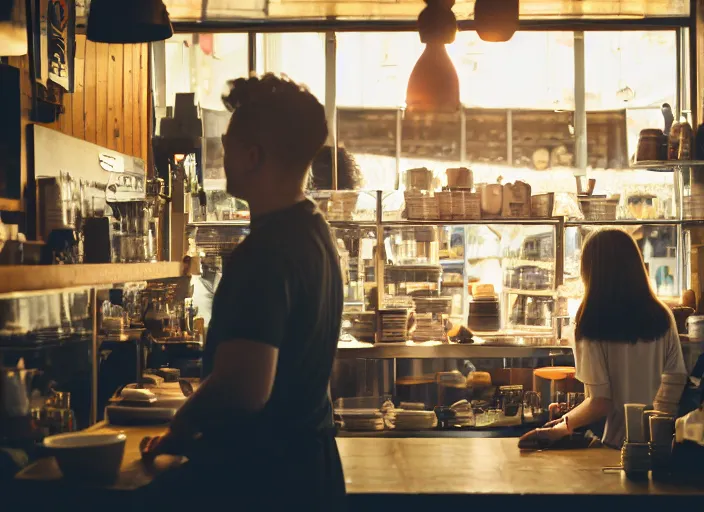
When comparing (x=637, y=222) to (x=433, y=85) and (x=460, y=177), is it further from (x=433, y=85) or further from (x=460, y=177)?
(x=433, y=85)

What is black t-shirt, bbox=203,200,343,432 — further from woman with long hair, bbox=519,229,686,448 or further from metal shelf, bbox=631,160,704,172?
metal shelf, bbox=631,160,704,172

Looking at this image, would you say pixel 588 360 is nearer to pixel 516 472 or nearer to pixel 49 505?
pixel 516 472

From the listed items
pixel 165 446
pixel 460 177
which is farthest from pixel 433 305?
pixel 165 446

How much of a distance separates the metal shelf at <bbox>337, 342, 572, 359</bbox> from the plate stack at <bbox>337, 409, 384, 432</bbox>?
1.47ft

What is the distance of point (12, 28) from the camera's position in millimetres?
3266

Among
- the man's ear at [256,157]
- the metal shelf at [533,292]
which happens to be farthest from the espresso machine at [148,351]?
the metal shelf at [533,292]

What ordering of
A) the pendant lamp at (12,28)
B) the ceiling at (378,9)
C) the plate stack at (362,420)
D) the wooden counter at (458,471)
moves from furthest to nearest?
1. the ceiling at (378,9)
2. the plate stack at (362,420)
3. the pendant lamp at (12,28)
4. the wooden counter at (458,471)

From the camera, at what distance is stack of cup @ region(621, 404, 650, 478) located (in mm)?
2799

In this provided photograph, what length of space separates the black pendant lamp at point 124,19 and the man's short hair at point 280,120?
111 centimetres

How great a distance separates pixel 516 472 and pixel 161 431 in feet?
4.23

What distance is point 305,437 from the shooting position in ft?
7.17

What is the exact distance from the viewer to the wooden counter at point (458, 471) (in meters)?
2.60

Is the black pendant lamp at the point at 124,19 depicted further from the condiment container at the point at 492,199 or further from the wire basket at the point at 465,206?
the condiment container at the point at 492,199

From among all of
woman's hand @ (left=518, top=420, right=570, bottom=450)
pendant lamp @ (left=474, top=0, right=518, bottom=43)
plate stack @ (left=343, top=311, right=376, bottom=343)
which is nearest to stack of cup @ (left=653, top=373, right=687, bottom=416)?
woman's hand @ (left=518, top=420, right=570, bottom=450)
